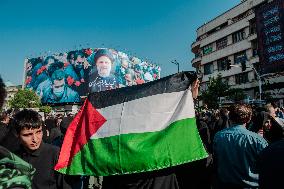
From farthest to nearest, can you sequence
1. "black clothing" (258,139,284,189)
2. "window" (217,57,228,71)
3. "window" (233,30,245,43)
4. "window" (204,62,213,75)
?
"window" (204,62,213,75)
"window" (217,57,228,71)
"window" (233,30,245,43)
"black clothing" (258,139,284,189)

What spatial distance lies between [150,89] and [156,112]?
0.83 feet

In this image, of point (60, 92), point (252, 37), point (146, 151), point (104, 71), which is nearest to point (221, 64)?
point (252, 37)

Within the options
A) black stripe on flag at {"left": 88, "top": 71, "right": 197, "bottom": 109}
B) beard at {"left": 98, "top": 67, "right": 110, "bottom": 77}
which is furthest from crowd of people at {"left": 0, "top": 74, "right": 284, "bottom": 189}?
beard at {"left": 98, "top": 67, "right": 110, "bottom": 77}

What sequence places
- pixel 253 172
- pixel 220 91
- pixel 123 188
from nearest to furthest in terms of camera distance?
pixel 123 188 < pixel 253 172 < pixel 220 91

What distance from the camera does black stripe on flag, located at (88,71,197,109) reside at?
3.92m

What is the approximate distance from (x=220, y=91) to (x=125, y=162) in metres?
45.8

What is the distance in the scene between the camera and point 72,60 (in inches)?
2891

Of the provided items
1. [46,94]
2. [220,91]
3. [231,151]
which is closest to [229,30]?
[220,91]

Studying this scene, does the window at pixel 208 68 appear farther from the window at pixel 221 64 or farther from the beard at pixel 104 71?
the beard at pixel 104 71

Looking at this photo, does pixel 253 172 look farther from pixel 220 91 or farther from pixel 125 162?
pixel 220 91

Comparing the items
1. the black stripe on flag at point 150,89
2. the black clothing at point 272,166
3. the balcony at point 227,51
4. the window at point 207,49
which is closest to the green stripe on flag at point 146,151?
the black stripe on flag at point 150,89

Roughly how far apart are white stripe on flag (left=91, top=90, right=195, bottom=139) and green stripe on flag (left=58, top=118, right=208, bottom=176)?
55 mm

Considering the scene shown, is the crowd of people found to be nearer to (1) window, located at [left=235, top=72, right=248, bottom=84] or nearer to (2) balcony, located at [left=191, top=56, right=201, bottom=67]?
(1) window, located at [left=235, top=72, right=248, bottom=84]

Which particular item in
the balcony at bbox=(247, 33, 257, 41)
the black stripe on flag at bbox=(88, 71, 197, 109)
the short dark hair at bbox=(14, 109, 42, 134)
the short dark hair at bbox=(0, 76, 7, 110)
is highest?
the balcony at bbox=(247, 33, 257, 41)
